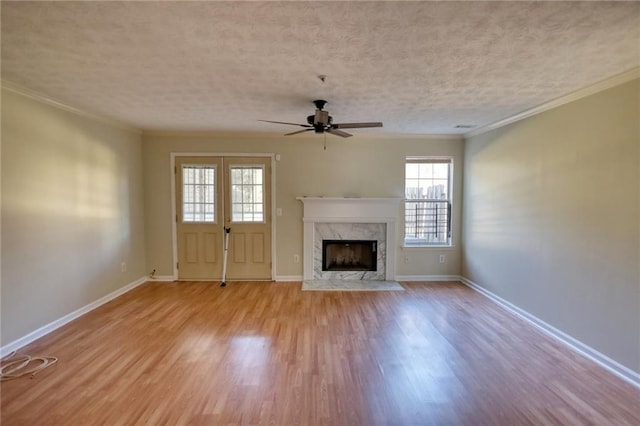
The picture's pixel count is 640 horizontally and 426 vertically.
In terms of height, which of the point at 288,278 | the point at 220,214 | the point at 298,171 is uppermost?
the point at 298,171

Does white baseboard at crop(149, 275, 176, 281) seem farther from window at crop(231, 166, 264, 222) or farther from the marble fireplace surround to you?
the marble fireplace surround

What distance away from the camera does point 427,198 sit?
5.22 meters

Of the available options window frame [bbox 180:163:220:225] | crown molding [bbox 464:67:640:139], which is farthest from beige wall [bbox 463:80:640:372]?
window frame [bbox 180:163:220:225]

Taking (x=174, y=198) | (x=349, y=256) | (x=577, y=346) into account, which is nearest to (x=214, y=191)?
(x=174, y=198)

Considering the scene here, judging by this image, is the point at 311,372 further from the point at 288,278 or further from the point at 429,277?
the point at 429,277

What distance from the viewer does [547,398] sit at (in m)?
2.20

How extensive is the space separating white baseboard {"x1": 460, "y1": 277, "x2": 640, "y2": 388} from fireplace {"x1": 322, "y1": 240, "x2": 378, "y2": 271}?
6.12 feet

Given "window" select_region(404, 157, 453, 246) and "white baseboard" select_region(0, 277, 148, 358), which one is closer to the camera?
"white baseboard" select_region(0, 277, 148, 358)

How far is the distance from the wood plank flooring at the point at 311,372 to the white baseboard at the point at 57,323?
0.28 ft

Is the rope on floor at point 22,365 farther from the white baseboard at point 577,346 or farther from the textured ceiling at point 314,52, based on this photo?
the white baseboard at point 577,346

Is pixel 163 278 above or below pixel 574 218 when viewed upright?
below

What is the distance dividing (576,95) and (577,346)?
2.41m

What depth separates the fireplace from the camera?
17.1ft

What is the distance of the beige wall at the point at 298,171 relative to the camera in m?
5.00
